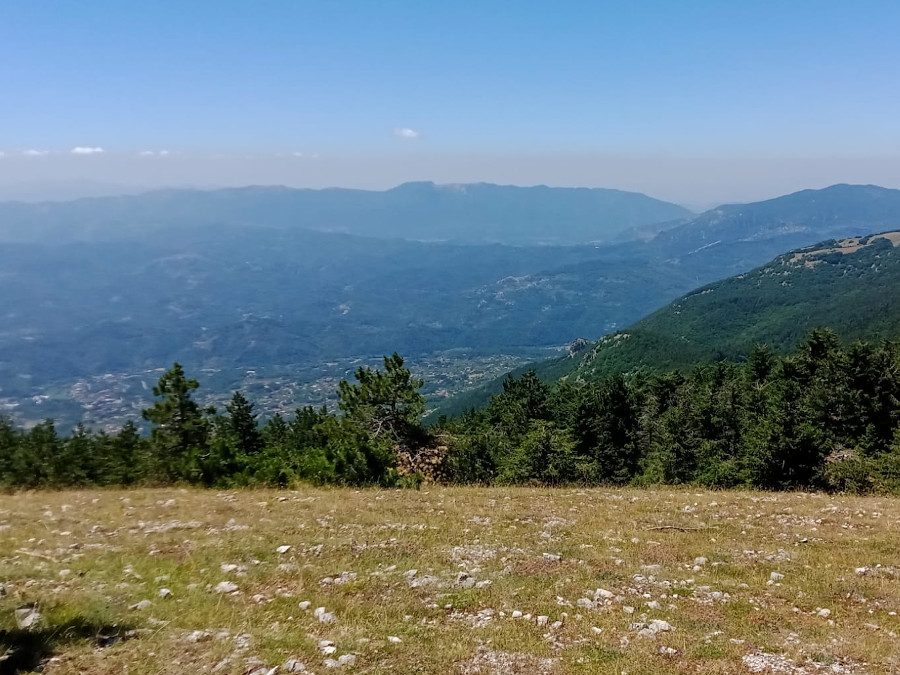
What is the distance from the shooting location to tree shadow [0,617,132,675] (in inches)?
305

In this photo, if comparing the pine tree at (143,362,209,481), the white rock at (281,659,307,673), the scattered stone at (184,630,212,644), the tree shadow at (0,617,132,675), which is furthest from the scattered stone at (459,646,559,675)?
the pine tree at (143,362,209,481)

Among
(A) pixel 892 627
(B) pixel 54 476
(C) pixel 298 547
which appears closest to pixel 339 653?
(C) pixel 298 547

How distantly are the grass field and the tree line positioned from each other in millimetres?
9094

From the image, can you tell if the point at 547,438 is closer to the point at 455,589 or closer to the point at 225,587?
the point at 455,589

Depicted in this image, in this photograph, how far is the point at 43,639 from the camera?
841 centimetres

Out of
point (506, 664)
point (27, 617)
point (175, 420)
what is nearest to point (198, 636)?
point (27, 617)

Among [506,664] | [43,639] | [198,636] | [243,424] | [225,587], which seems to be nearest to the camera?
[506,664]

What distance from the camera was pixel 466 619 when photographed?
9688 millimetres

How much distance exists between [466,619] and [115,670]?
550 cm

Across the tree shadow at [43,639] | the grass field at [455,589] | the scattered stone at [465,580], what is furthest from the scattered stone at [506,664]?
the tree shadow at [43,639]

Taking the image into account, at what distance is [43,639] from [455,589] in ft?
22.9

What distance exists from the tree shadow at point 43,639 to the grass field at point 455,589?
0.10 feet

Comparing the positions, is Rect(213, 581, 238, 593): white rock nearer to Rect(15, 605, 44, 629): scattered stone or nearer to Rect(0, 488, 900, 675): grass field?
Rect(0, 488, 900, 675): grass field

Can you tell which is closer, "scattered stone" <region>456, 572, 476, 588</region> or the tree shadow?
the tree shadow
